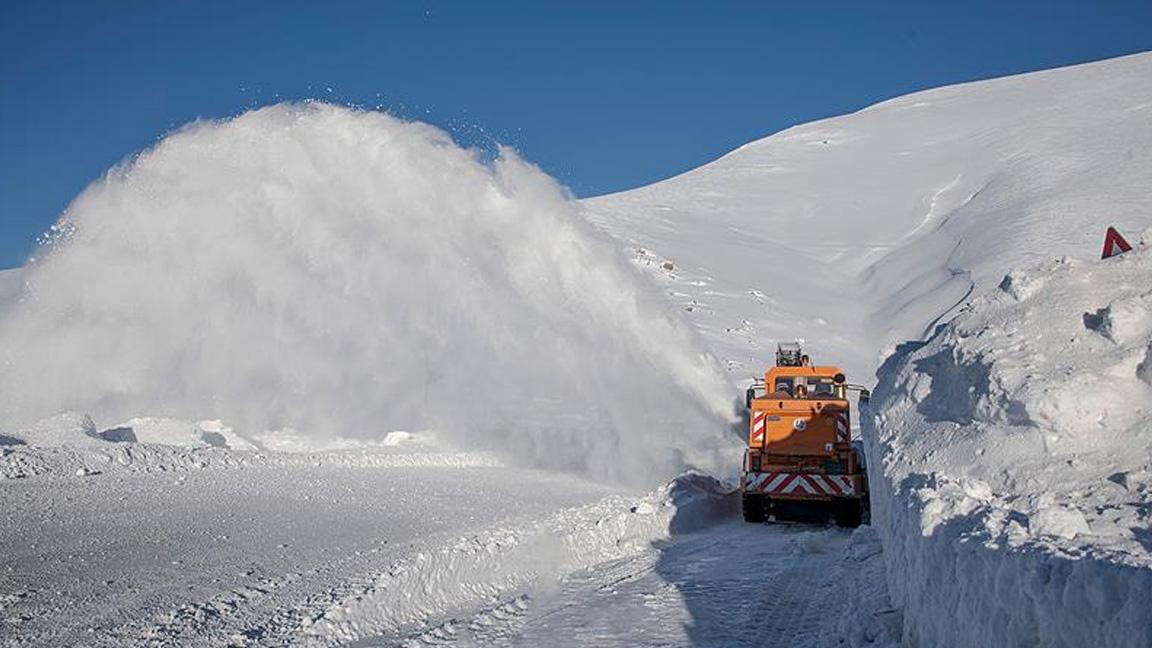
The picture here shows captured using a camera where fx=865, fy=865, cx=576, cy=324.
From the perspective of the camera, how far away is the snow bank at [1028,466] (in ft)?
10.6

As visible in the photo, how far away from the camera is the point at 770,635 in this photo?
6.52 m

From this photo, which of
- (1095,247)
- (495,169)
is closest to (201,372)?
(495,169)

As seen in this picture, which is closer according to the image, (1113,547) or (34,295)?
(1113,547)

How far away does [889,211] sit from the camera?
60469 mm

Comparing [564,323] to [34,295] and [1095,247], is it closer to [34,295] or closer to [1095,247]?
[34,295]

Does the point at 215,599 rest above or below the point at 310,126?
below

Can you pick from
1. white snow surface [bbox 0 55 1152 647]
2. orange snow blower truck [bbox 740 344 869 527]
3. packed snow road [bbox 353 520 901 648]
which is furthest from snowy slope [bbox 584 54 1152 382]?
packed snow road [bbox 353 520 901 648]

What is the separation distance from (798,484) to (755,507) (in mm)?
640

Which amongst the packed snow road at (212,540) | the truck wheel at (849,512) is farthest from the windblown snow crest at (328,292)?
the truck wheel at (849,512)

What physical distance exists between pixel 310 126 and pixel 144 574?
10.8 m

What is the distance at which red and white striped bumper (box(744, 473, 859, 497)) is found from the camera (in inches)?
Result: 433

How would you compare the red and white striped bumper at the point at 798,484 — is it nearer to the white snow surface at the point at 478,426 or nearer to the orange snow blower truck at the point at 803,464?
the orange snow blower truck at the point at 803,464

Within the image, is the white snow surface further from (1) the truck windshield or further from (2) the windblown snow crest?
(1) the truck windshield

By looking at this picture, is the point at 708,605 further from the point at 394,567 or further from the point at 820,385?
the point at 820,385
